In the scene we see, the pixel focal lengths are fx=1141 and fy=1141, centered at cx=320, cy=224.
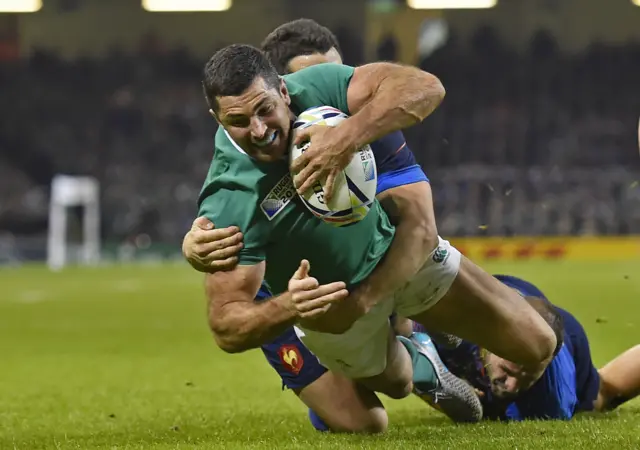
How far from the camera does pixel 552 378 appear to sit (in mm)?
5395

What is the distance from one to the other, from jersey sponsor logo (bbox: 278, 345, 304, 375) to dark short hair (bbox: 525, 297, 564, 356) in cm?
116

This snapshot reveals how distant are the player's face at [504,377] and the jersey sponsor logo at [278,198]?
1433 millimetres

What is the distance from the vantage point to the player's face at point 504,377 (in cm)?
532

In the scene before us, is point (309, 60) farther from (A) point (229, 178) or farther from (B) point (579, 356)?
(B) point (579, 356)

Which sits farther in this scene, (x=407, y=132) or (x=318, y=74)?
(x=407, y=132)

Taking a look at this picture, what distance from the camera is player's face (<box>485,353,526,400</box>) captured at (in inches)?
209

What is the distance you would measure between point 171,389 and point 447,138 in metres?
22.6

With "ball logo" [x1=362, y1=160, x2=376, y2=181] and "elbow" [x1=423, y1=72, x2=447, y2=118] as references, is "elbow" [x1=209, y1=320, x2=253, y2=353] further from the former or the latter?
"elbow" [x1=423, y1=72, x2=447, y2=118]

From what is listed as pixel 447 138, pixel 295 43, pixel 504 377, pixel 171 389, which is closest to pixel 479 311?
pixel 504 377

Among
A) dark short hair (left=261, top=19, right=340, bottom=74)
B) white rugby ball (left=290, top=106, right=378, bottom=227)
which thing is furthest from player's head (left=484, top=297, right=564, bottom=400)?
dark short hair (left=261, top=19, right=340, bottom=74)

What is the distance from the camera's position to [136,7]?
3203 cm

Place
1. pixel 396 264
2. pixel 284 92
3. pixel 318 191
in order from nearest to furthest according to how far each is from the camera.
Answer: pixel 318 191 → pixel 284 92 → pixel 396 264

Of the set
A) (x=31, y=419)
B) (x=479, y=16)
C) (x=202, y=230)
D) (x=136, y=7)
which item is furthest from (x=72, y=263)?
(x=202, y=230)

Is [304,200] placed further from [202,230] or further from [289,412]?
[289,412]
